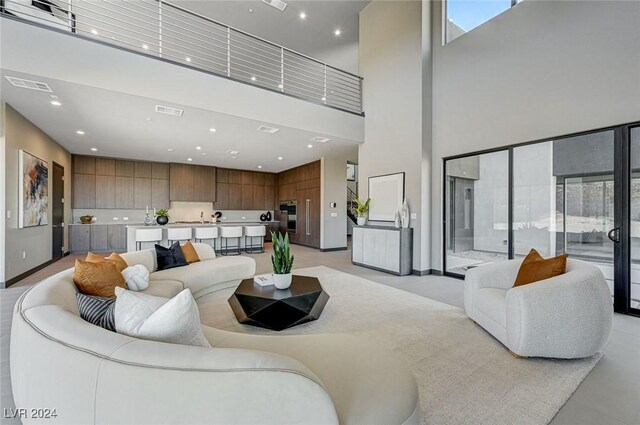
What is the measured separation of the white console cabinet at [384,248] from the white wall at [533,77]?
59 cm

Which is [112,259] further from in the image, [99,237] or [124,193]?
[124,193]

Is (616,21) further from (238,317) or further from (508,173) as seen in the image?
(238,317)

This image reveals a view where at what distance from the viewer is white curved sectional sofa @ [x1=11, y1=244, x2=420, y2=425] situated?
88cm

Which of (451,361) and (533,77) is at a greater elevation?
(533,77)

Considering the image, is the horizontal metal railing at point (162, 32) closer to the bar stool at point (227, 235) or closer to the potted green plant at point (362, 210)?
the potted green plant at point (362, 210)

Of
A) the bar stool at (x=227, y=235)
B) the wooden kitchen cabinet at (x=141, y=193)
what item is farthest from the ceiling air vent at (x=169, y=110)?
the wooden kitchen cabinet at (x=141, y=193)

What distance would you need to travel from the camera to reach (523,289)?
244 centimetres

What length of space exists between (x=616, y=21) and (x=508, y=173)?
219 cm

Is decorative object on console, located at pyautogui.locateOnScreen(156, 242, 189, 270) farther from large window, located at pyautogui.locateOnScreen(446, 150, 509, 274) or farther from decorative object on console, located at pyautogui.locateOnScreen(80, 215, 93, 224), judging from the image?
decorative object on console, located at pyautogui.locateOnScreen(80, 215, 93, 224)

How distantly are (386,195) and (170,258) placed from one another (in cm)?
442

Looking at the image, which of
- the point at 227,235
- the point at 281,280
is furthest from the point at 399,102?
the point at 227,235

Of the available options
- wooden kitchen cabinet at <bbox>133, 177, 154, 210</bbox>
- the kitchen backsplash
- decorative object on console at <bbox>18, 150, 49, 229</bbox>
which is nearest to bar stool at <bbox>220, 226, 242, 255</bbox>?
the kitchen backsplash

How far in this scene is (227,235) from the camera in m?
7.95

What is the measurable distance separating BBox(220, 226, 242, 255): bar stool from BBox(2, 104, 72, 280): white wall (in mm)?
3647
